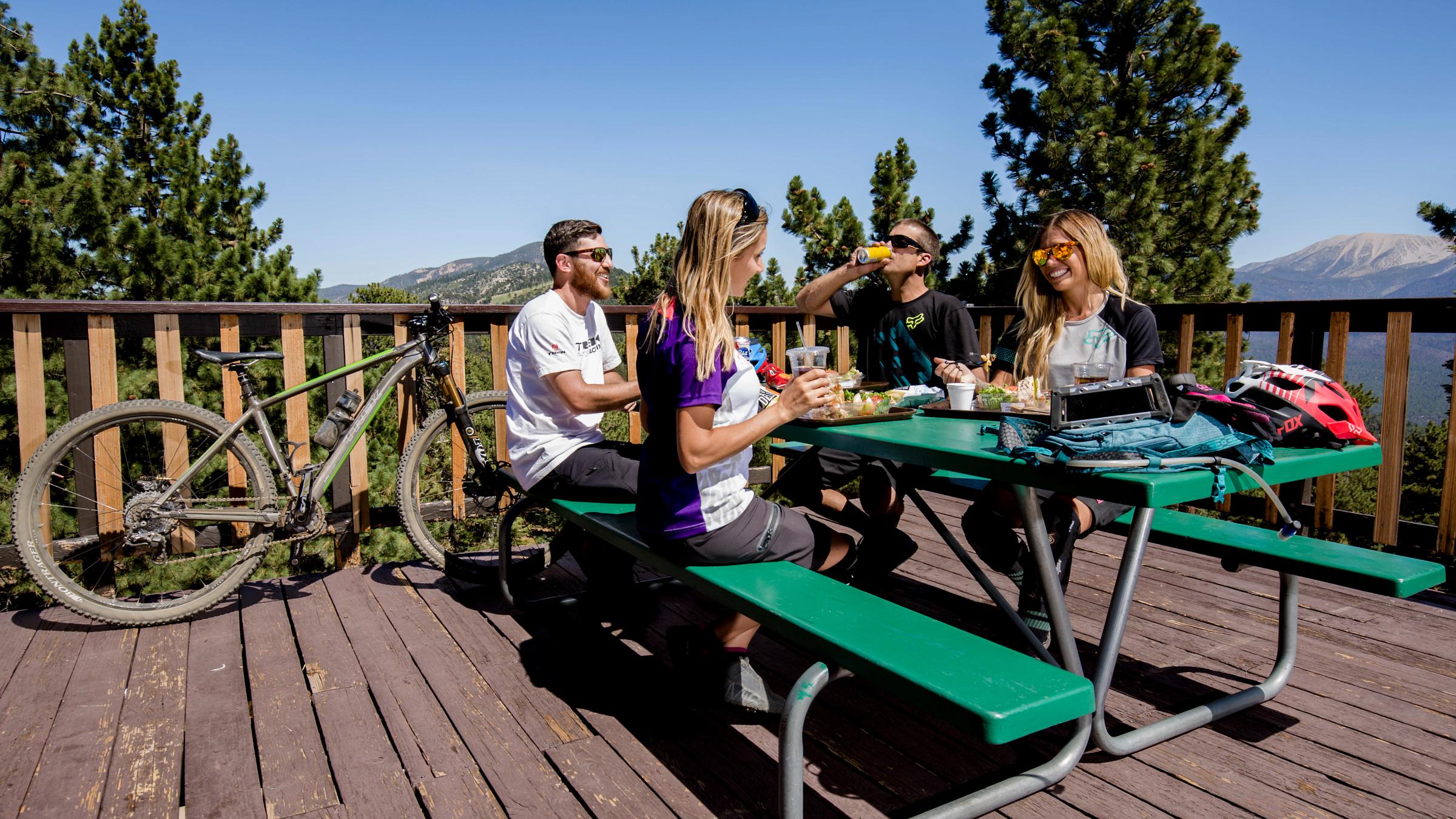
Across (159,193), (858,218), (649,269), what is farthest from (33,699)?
(649,269)

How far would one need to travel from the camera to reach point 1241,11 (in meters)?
10.4

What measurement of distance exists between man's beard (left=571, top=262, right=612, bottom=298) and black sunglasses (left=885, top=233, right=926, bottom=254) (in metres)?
1.05

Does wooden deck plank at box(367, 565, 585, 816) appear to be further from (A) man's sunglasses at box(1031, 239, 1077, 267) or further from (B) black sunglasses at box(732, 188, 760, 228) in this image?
(A) man's sunglasses at box(1031, 239, 1077, 267)

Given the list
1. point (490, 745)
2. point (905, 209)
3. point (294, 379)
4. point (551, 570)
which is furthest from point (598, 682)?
point (905, 209)

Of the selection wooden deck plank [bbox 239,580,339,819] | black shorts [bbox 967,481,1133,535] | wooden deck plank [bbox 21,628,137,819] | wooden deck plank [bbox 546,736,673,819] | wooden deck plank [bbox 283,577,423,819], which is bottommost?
wooden deck plank [bbox 21,628,137,819]

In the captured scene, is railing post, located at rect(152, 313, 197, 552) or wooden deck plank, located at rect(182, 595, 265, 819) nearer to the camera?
wooden deck plank, located at rect(182, 595, 265, 819)

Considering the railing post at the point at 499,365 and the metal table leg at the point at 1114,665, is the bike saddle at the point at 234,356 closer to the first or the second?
the railing post at the point at 499,365

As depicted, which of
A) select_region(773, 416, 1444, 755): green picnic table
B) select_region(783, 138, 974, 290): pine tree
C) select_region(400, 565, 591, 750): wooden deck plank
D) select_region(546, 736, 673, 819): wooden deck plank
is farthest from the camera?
select_region(783, 138, 974, 290): pine tree

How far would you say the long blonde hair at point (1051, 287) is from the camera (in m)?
2.69

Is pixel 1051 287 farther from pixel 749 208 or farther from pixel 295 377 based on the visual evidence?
pixel 295 377

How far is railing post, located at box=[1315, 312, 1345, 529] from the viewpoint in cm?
347

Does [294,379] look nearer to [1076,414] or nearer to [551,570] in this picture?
[551,570]

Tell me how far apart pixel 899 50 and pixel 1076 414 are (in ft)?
57.7

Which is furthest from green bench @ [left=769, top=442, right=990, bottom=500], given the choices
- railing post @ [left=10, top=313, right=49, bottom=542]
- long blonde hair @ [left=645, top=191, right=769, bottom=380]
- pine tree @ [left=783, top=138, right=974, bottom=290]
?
pine tree @ [left=783, top=138, right=974, bottom=290]
